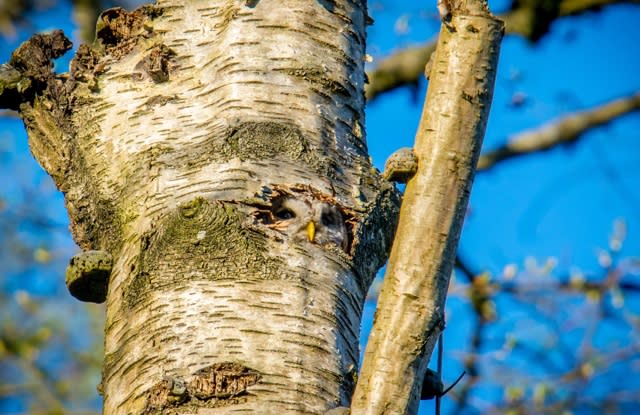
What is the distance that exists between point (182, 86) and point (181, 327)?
0.61 m

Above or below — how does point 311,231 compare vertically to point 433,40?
below

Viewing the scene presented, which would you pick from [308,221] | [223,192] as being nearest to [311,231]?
[308,221]

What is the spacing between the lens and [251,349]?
133 centimetres

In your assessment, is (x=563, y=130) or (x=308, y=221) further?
(x=563, y=130)

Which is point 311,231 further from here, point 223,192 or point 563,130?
point 563,130

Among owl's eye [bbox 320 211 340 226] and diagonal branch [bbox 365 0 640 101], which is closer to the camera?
owl's eye [bbox 320 211 340 226]

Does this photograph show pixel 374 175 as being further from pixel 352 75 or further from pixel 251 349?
pixel 251 349

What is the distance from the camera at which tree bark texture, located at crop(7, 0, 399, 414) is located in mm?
1342

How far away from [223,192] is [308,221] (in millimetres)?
170

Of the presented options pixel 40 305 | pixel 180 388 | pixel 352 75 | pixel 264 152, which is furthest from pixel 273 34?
pixel 40 305

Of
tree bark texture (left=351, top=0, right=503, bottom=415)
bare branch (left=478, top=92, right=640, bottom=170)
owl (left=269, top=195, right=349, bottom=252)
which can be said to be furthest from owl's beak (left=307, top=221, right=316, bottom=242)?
bare branch (left=478, top=92, right=640, bottom=170)

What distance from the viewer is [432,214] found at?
3.98 feet

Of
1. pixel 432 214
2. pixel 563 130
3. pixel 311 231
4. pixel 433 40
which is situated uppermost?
pixel 433 40

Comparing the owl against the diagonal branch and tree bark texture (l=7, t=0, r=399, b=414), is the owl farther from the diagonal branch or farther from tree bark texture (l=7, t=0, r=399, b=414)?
the diagonal branch
